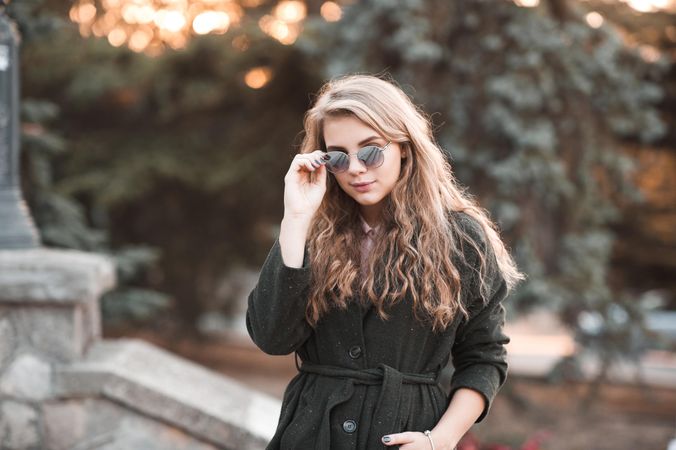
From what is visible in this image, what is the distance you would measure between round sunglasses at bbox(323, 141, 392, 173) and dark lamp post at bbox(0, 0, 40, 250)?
2395 millimetres

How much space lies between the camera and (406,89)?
246 inches

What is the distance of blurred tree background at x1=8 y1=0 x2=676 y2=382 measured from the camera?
619 centimetres

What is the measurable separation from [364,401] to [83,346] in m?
1.80

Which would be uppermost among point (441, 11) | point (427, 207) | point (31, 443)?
point (441, 11)

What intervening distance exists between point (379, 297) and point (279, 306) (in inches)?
10.9

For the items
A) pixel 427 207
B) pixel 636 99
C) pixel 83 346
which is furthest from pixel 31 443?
pixel 636 99

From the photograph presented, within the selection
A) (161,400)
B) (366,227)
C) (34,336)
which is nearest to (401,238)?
(366,227)

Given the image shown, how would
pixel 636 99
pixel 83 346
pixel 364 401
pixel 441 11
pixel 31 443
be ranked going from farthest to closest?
1. pixel 636 99
2. pixel 441 11
3. pixel 83 346
4. pixel 31 443
5. pixel 364 401

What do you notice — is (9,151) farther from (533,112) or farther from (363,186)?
(533,112)

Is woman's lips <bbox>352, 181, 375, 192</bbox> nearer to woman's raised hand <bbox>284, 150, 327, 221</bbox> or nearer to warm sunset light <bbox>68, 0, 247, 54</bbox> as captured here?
woman's raised hand <bbox>284, 150, 327, 221</bbox>

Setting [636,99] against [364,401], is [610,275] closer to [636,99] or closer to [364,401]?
[636,99]

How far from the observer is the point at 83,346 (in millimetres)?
3486

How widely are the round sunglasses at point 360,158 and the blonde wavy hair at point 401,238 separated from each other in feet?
0.20

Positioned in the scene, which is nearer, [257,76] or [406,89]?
[406,89]
